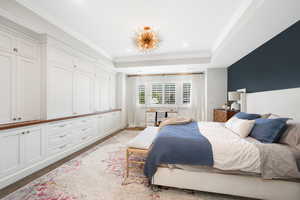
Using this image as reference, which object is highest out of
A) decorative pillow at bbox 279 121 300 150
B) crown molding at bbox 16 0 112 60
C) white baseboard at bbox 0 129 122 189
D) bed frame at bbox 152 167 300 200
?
crown molding at bbox 16 0 112 60

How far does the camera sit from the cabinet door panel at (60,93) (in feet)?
8.32

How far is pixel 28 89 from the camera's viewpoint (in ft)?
7.55

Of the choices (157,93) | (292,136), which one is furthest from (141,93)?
(292,136)

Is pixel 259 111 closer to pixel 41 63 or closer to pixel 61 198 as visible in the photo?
pixel 61 198

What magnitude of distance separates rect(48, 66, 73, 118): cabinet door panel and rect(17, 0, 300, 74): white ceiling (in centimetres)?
96

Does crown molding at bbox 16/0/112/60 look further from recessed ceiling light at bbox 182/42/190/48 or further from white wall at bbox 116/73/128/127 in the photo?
recessed ceiling light at bbox 182/42/190/48

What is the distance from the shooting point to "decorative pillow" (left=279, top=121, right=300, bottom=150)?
1544mm

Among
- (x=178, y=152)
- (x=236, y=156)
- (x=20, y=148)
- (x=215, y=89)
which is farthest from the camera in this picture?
(x=215, y=89)

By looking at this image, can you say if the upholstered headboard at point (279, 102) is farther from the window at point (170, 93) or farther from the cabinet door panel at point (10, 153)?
the cabinet door panel at point (10, 153)

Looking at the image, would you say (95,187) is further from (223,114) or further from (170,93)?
(170,93)

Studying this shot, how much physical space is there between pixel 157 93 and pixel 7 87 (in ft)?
15.4

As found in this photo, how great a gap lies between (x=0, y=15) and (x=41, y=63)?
82 cm

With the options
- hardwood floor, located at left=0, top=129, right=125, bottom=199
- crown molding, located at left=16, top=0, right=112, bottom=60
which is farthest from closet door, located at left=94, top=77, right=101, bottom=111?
hardwood floor, located at left=0, top=129, right=125, bottom=199

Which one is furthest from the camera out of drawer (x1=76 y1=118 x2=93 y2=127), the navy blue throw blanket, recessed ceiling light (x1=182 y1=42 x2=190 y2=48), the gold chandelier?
recessed ceiling light (x1=182 y1=42 x2=190 y2=48)
